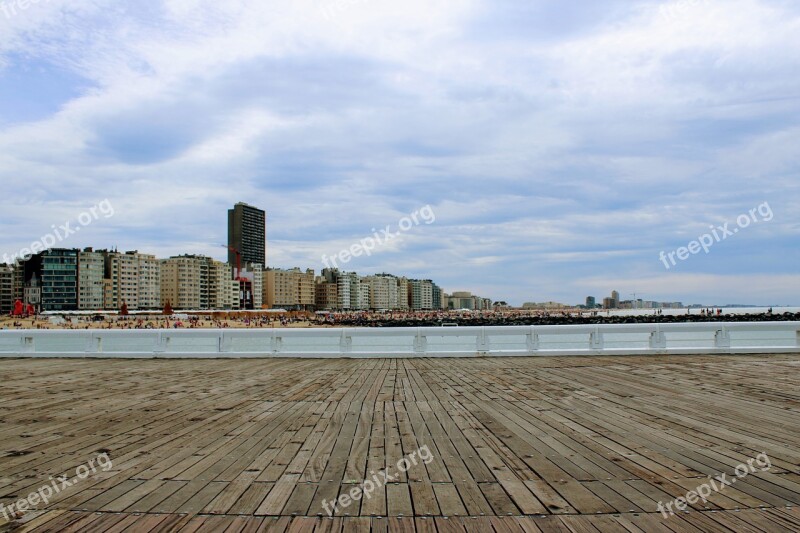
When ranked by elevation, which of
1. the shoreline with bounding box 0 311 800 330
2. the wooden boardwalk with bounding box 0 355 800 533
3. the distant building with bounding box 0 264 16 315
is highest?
the distant building with bounding box 0 264 16 315

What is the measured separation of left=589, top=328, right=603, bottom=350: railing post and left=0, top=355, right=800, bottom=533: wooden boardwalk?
214 inches

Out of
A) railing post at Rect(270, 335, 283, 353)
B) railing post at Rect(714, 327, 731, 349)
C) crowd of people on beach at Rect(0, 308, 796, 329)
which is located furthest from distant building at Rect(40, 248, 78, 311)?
railing post at Rect(714, 327, 731, 349)

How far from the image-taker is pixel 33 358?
17.0 metres

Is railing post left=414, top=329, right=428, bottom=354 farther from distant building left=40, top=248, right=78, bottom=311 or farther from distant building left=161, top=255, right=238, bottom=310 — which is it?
distant building left=161, top=255, right=238, bottom=310

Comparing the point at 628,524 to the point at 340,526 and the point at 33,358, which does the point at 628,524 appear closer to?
the point at 340,526

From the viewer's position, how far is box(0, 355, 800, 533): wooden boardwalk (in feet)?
12.1

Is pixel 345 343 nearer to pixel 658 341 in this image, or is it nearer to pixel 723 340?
pixel 658 341

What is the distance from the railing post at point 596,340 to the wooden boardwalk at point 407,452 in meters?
5.42

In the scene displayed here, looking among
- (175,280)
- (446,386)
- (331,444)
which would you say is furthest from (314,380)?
(175,280)

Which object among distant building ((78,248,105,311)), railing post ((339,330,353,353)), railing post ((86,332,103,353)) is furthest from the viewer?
distant building ((78,248,105,311))

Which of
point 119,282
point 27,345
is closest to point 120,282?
point 119,282

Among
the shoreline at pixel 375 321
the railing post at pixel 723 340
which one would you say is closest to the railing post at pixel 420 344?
the railing post at pixel 723 340

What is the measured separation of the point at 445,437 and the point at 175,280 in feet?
605

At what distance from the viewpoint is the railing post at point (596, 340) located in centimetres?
1614
